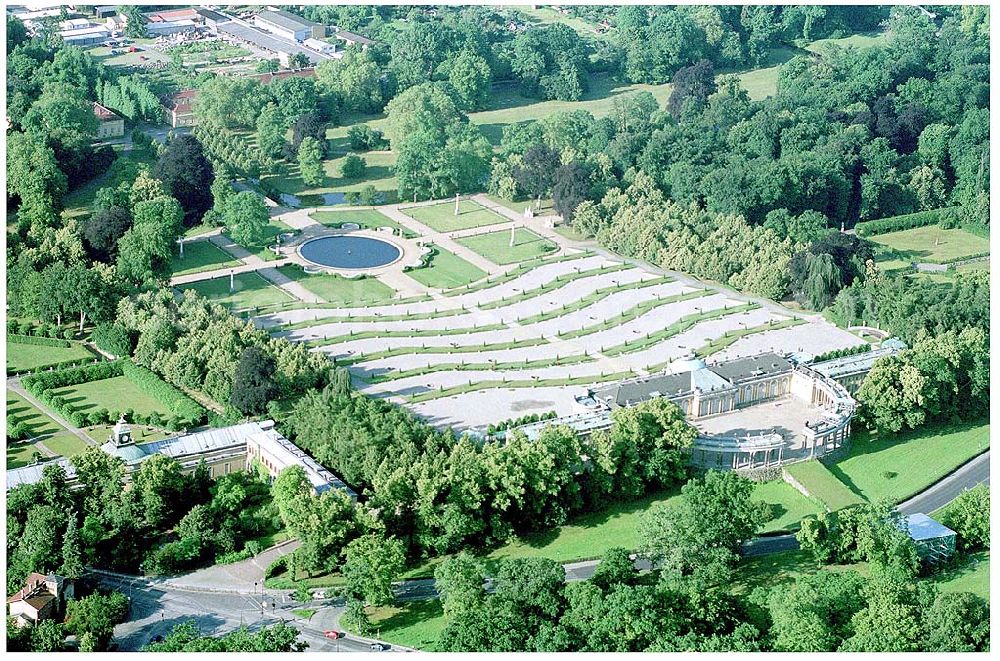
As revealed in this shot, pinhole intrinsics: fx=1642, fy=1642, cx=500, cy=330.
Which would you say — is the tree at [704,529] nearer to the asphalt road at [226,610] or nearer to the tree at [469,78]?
the asphalt road at [226,610]

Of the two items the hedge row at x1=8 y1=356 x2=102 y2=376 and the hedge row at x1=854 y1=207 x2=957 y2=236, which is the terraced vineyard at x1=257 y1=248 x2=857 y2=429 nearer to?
the hedge row at x1=8 y1=356 x2=102 y2=376

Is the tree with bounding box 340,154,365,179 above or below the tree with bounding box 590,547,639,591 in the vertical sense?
above

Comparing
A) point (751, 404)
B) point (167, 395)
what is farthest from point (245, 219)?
point (751, 404)

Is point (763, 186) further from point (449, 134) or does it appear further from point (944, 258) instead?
point (449, 134)

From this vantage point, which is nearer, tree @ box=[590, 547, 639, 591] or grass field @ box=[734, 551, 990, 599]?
tree @ box=[590, 547, 639, 591]

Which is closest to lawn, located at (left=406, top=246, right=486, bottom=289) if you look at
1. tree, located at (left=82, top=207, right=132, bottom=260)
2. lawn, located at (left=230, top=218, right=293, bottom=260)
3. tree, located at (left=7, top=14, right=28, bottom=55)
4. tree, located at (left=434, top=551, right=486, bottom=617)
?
lawn, located at (left=230, top=218, right=293, bottom=260)

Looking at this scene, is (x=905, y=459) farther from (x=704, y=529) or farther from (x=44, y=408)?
(x=44, y=408)

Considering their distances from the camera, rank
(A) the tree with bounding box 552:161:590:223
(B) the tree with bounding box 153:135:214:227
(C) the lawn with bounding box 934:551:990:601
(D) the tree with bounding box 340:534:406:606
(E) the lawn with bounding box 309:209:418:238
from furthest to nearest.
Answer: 1. (E) the lawn with bounding box 309:209:418:238
2. (A) the tree with bounding box 552:161:590:223
3. (B) the tree with bounding box 153:135:214:227
4. (C) the lawn with bounding box 934:551:990:601
5. (D) the tree with bounding box 340:534:406:606

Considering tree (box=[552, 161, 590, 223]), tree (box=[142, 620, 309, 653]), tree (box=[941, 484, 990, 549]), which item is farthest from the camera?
tree (box=[552, 161, 590, 223])
